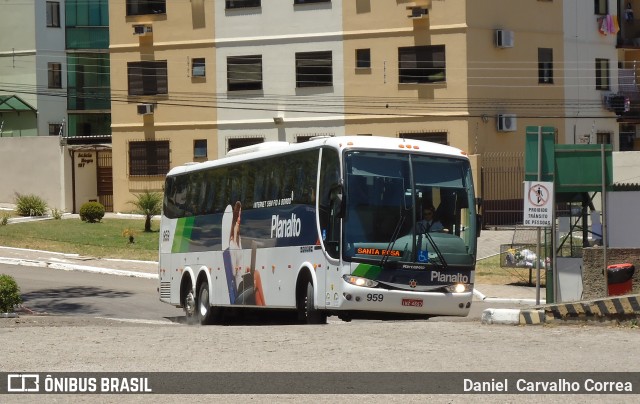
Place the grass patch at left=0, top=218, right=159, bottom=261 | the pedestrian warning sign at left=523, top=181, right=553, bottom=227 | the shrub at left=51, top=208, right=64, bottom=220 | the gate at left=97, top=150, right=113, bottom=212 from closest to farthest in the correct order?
the pedestrian warning sign at left=523, top=181, right=553, bottom=227, the grass patch at left=0, top=218, right=159, bottom=261, the shrub at left=51, top=208, right=64, bottom=220, the gate at left=97, top=150, right=113, bottom=212

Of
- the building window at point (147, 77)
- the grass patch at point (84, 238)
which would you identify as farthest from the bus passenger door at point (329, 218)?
the building window at point (147, 77)

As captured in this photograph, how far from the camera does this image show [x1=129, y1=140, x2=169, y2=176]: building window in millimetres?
52562

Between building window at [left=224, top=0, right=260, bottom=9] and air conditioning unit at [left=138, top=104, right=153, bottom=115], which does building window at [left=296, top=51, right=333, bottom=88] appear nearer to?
building window at [left=224, top=0, right=260, bottom=9]

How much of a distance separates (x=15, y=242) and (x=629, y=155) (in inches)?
931

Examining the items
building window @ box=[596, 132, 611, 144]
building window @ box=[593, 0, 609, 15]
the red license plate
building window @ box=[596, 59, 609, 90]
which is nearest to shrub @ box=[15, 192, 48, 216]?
building window @ box=[596, 132, 611, 144]

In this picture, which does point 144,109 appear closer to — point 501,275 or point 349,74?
point 349,74

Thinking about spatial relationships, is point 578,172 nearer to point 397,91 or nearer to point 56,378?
point 56,378

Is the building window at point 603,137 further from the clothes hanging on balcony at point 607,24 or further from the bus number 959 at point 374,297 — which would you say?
the bus number 959 at point 374,297

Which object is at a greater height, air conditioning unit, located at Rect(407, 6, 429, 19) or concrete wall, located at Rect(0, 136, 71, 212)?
air conditioning unit, located at Rect(407, 6, 429, 19)

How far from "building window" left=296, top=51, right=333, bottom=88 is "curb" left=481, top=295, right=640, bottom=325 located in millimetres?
→ 31984

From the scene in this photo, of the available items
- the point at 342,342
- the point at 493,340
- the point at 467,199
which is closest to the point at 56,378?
the point at 342,342

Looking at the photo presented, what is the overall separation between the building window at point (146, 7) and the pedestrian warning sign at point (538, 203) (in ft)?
103

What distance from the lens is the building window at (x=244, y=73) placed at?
50438mm

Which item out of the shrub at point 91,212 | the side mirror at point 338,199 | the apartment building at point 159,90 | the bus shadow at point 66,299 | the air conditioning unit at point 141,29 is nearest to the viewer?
the side mirror at point 338,199
